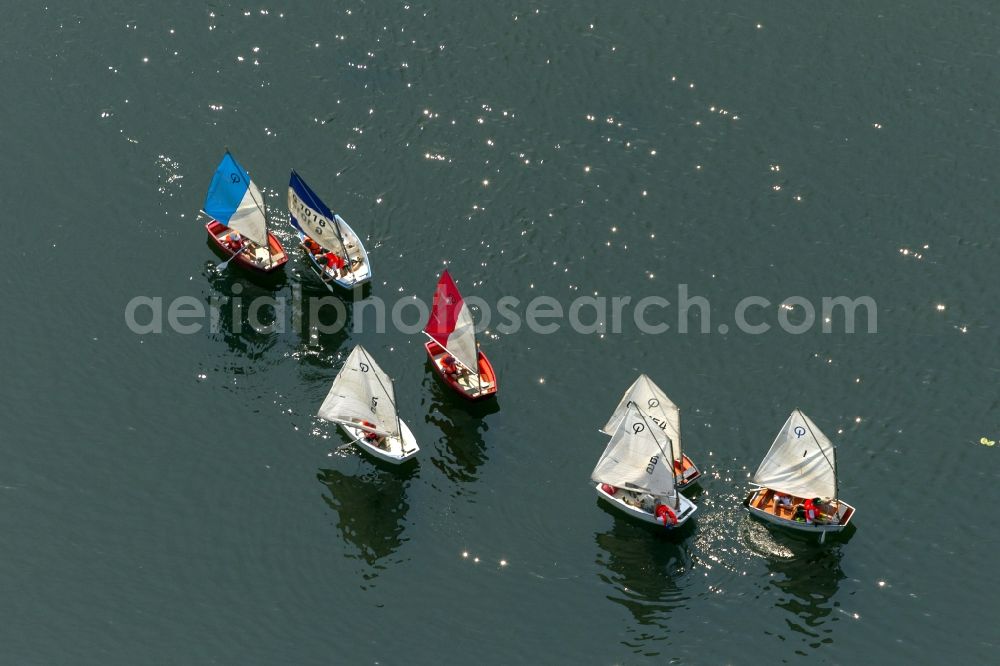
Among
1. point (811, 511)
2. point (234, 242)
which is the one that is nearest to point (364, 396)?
point (234, 242)

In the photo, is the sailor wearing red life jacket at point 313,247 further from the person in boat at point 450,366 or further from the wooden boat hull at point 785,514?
the wooden boat hull at point 785,514

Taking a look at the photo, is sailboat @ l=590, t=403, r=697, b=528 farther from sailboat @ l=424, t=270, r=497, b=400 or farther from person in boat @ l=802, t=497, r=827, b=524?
sailboat @ l=424, t=270, r=497, b=400

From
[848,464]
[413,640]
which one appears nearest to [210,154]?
[413,640]

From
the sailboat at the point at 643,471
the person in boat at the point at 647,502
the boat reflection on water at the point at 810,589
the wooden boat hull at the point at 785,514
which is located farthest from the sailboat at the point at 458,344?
the boat reflection on water at the point at 810,589

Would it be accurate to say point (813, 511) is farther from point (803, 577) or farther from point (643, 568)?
point (643, 568)

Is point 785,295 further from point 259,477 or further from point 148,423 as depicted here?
point 148,423

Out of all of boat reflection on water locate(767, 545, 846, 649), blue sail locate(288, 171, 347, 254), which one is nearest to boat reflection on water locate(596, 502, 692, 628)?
boat reflection on water locate(767, 545, 846, 649)
